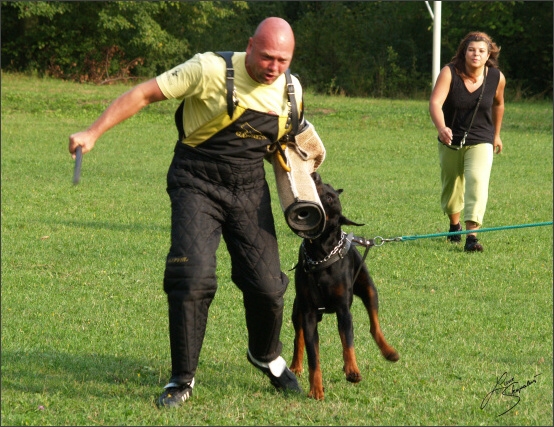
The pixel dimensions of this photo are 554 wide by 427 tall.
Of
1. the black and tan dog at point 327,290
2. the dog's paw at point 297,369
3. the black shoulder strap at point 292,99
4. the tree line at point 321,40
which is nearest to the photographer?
the black shoulder strap at point 292,99

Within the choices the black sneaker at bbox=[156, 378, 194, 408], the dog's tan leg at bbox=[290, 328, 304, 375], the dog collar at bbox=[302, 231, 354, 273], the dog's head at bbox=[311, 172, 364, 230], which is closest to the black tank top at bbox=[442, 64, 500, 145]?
the dog's head at bbox=[311, 172, 364, 230]

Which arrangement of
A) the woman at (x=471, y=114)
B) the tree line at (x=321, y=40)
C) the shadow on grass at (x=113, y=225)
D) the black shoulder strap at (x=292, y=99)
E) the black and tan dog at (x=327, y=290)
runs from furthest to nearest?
the tree line at (x=321, y=40) → the shadow on grass at (x=113, y=225) → the woman at (x=471, y=114) → the black and tan dog at (x=327, y=290) → the black shoulder strap at (x=292, y=99)

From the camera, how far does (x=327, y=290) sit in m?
5.50

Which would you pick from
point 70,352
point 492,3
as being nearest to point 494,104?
point 70,352

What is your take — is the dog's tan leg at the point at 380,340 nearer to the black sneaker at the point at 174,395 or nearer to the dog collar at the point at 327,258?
the dog collar at the point at 327,258

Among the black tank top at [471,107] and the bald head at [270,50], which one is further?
the black tank top at [471,107]

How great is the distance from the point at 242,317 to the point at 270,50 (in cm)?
279

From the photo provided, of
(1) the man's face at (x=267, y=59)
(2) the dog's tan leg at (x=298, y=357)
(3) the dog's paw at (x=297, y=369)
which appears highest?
(1) the man's face at (x=267, y=59)

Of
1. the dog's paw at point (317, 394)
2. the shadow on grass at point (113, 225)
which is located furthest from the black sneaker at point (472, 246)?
the dog's paw at point (317, 394)

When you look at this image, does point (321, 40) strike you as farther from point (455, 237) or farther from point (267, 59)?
point (267, 59)

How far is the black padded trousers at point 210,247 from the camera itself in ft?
16.5

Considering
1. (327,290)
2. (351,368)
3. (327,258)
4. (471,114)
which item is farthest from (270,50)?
(471,114)

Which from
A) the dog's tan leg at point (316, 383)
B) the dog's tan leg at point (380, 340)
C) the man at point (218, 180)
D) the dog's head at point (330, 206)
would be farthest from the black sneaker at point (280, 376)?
the dog's head at point (330, 206)

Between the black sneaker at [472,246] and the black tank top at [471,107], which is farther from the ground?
the black tank top at [471,107]
